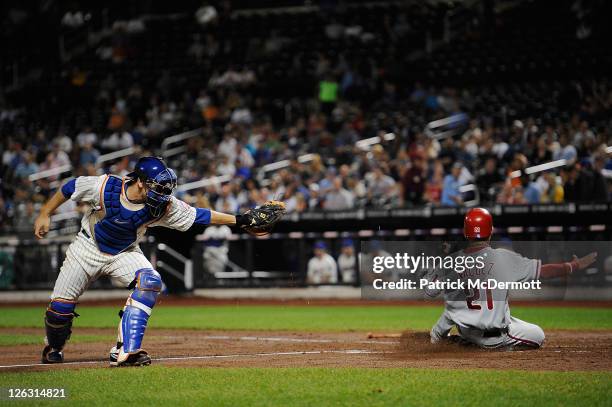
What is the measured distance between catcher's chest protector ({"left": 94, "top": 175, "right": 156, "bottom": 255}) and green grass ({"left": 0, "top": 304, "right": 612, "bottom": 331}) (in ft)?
16.9

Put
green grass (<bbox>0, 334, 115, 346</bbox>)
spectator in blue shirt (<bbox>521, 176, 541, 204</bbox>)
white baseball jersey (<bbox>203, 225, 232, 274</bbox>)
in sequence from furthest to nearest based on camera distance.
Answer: white baseball jersey (<bbox>203, 225, 232, 274</bbox>)
spectator in blue shirt (<bbox>521, 176, 541, 204</bbox>)
green grass (<bbox>0, 334, 115, 346</bbox>)

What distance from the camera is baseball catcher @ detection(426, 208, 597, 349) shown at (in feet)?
29.7

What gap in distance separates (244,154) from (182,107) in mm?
4957

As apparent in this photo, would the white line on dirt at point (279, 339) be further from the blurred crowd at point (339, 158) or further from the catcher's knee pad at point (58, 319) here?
the blurred crowd at point (339, 158)

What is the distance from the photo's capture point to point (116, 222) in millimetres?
8531

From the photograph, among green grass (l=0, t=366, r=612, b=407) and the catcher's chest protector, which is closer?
green grass (l=0, t=366, r=612, b=407)

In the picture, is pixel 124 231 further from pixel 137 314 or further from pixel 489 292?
pixel 489 292

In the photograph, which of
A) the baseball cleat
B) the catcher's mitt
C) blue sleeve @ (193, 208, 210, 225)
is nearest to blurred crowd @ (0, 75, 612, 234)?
the catcher's mitt

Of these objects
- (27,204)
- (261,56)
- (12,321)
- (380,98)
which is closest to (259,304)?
(12,321)

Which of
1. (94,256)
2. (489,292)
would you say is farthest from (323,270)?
(94,256)

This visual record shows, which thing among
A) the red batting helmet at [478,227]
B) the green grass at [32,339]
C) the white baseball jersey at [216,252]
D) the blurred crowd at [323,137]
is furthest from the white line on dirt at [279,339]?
the blurred crowd at [323,137]

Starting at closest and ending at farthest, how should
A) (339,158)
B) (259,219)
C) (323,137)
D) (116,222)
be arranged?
(116,222) < (259,219) < (339,158) < (323,137)

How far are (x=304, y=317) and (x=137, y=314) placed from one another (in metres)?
7.71

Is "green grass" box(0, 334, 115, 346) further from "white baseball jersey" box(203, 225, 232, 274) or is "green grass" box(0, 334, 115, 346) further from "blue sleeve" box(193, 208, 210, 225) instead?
"white baseball jersey" box(203, 225, 232, 274)
